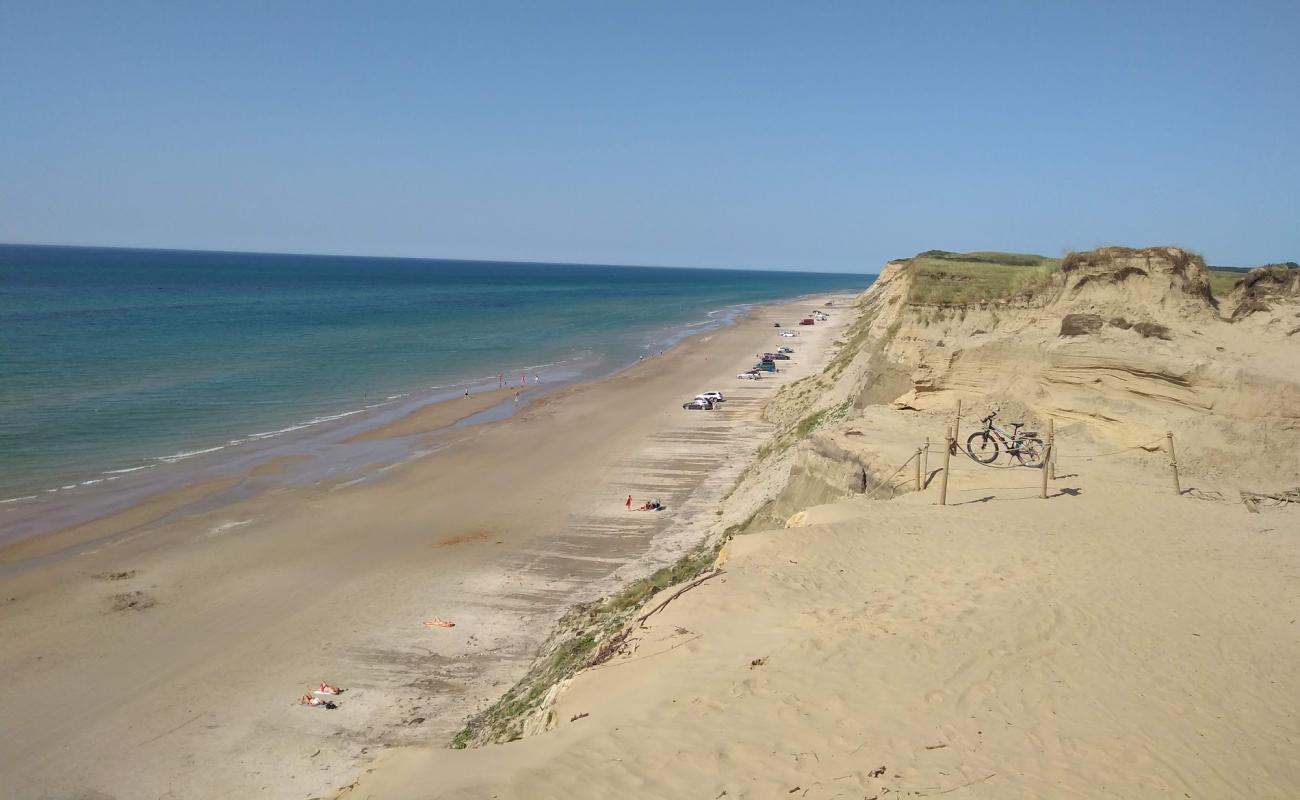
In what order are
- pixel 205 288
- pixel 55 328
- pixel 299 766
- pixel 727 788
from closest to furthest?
pixel 727 788, pixel 299 766, pixel 55 328, pixel 205 288

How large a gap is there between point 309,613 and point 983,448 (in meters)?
15.6

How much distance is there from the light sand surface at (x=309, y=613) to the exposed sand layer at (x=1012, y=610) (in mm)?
5095

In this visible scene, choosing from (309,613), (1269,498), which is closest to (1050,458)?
(1269,498)

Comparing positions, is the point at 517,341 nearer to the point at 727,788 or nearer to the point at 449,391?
the point at 449,391

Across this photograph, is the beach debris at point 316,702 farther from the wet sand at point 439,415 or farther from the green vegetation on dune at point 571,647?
the wet sand at point 439,415

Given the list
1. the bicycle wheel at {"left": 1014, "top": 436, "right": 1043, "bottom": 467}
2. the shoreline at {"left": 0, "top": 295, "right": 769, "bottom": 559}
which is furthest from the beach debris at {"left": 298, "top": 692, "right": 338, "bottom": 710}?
the bicycle wheel at {"left": 1014, "top": 436, "right": 1043, "bottom": 467}

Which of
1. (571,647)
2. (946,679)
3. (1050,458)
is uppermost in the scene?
(1050,458)

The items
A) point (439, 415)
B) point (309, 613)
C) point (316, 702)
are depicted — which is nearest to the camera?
point (316, 702)

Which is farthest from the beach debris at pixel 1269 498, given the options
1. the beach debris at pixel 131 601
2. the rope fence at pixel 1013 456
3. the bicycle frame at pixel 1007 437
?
the beach debris at pixel 131 601

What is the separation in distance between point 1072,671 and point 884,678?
2131mm

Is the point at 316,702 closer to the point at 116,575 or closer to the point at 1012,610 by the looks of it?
the point at 116,575

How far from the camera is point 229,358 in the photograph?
56750mm

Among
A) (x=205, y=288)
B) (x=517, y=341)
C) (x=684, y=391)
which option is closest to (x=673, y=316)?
(x=517, y=341)

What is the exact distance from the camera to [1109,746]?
7594 mm
